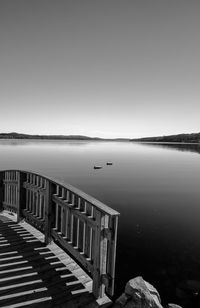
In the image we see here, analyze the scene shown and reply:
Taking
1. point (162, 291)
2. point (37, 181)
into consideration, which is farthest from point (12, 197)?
point (162, 291)

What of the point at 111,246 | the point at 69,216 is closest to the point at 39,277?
the point at 69,216

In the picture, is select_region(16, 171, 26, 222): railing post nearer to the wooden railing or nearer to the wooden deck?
the wooden railing

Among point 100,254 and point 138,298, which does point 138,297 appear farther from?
point 100,254

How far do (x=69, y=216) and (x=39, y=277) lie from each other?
138cm

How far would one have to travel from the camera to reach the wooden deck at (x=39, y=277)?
421cm

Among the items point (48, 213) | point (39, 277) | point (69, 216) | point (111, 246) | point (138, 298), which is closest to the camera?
point (111, 246)

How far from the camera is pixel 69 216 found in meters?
5.39

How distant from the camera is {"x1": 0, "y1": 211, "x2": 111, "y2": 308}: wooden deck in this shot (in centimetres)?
421

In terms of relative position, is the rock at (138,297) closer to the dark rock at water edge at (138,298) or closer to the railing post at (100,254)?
the dark rock at water edge at (138,298)

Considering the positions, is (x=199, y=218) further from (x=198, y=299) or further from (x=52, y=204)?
(x=52, y=204)

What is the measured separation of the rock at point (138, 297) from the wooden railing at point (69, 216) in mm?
411

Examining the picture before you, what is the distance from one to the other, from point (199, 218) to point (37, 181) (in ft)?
41.7

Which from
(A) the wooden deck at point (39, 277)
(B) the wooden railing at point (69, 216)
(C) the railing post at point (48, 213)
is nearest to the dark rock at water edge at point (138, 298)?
(A) the wooden deck at point (39, 277)

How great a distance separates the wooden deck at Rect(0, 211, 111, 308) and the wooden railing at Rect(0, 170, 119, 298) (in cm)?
30
